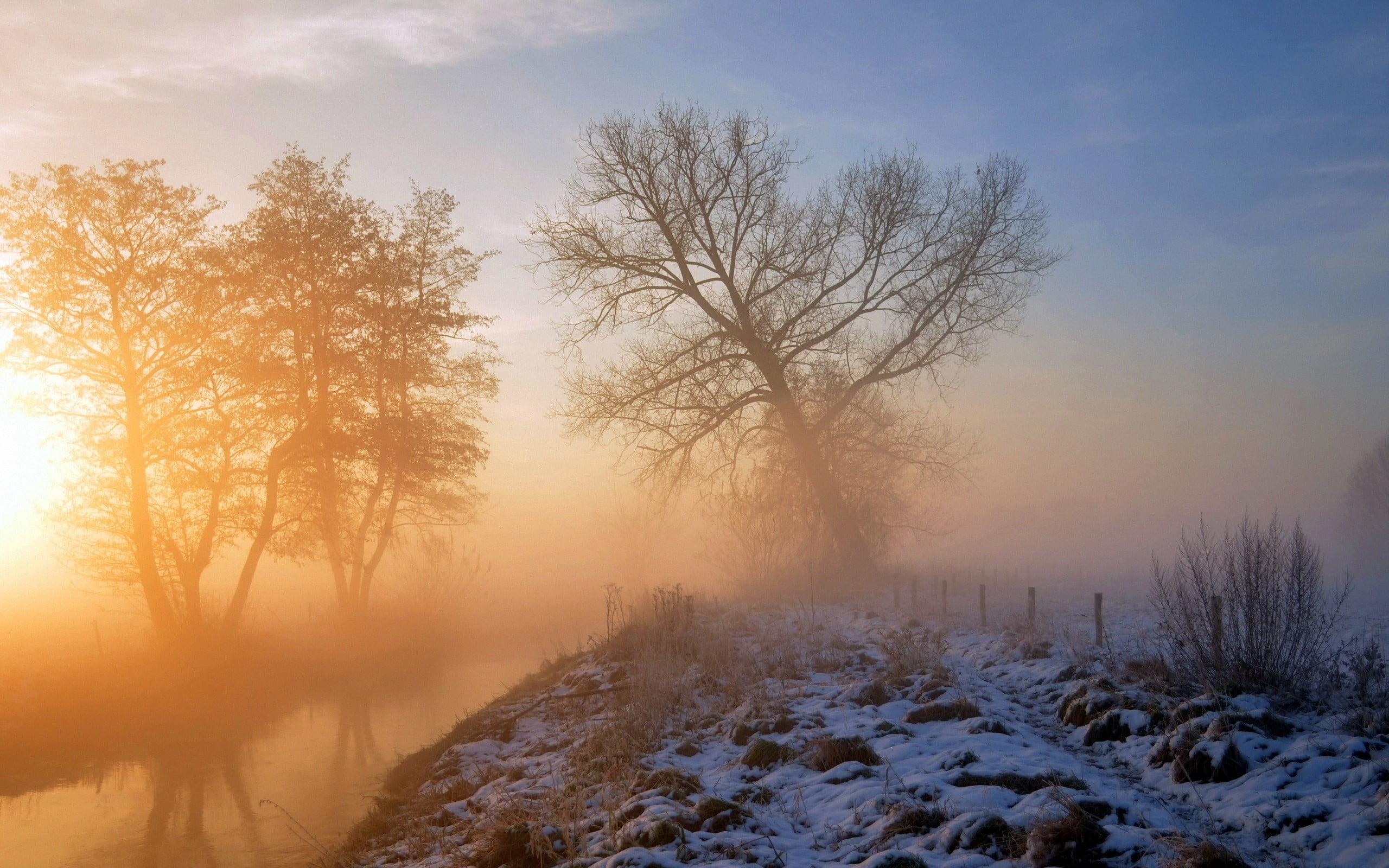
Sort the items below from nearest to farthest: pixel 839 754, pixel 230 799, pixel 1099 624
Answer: pixel 839 754
pixel 230 799
pixel 1099 624

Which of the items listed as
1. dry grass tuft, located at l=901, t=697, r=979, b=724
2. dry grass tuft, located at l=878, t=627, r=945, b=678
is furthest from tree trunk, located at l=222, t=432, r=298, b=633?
dry grass tuft, located at l=901, t=697, r=979, b=724

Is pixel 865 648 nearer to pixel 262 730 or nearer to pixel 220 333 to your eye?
pixel 262 730

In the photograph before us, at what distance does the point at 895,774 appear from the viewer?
7.11 m

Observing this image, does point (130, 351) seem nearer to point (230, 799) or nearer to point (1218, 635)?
point (230, 799)

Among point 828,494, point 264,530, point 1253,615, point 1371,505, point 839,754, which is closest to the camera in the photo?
point 839,754

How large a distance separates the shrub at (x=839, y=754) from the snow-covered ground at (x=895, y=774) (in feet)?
0.08

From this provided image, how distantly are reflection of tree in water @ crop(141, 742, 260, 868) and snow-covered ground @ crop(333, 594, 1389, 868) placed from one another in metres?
2.43

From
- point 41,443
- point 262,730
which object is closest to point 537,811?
point 262,730

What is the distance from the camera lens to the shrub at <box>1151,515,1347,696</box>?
8.25 metres

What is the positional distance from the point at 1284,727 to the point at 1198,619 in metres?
2.17

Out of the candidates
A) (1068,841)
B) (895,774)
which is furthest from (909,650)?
(1068,841)

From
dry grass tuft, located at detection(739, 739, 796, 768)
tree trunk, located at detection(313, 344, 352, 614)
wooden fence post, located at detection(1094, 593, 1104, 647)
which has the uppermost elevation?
tree trunk, located at detection(313, 344, 352, 614)

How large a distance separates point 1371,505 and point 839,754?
81.9m

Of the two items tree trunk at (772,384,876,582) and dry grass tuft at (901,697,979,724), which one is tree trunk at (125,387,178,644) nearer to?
tree trunk at (772,384,876,582)
